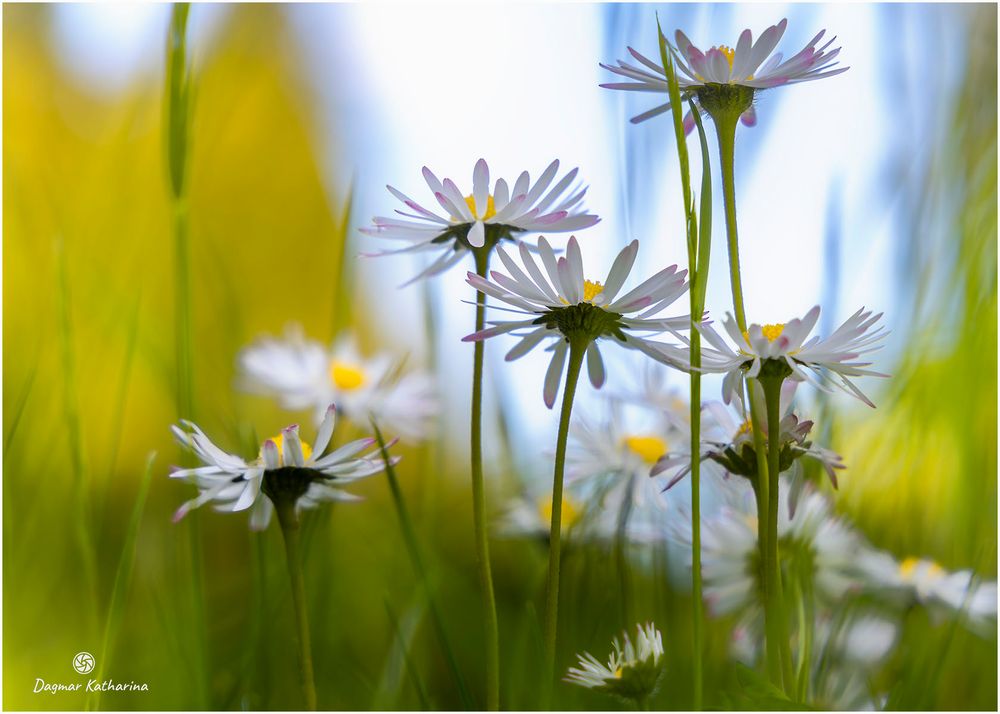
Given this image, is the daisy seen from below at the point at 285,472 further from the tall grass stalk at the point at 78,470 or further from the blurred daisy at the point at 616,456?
the blurred daisy at the point at 616,456

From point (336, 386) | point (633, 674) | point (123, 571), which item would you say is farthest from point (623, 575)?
point (336, 386)

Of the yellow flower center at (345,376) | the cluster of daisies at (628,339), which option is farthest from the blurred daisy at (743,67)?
the yellow flower center at (345,376)

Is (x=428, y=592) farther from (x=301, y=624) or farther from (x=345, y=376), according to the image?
(x=345, y=376)

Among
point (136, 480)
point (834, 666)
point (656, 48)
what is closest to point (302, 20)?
point (136, 480)

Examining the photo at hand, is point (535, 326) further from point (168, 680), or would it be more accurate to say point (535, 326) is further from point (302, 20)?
point (302, 20)

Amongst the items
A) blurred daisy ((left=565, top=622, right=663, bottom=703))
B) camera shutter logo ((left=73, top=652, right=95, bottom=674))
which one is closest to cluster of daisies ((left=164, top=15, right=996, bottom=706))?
blurred daisy ((left=565, top=622, right=663, bottom=703))

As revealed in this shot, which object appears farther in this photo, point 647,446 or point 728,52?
point 647,446
